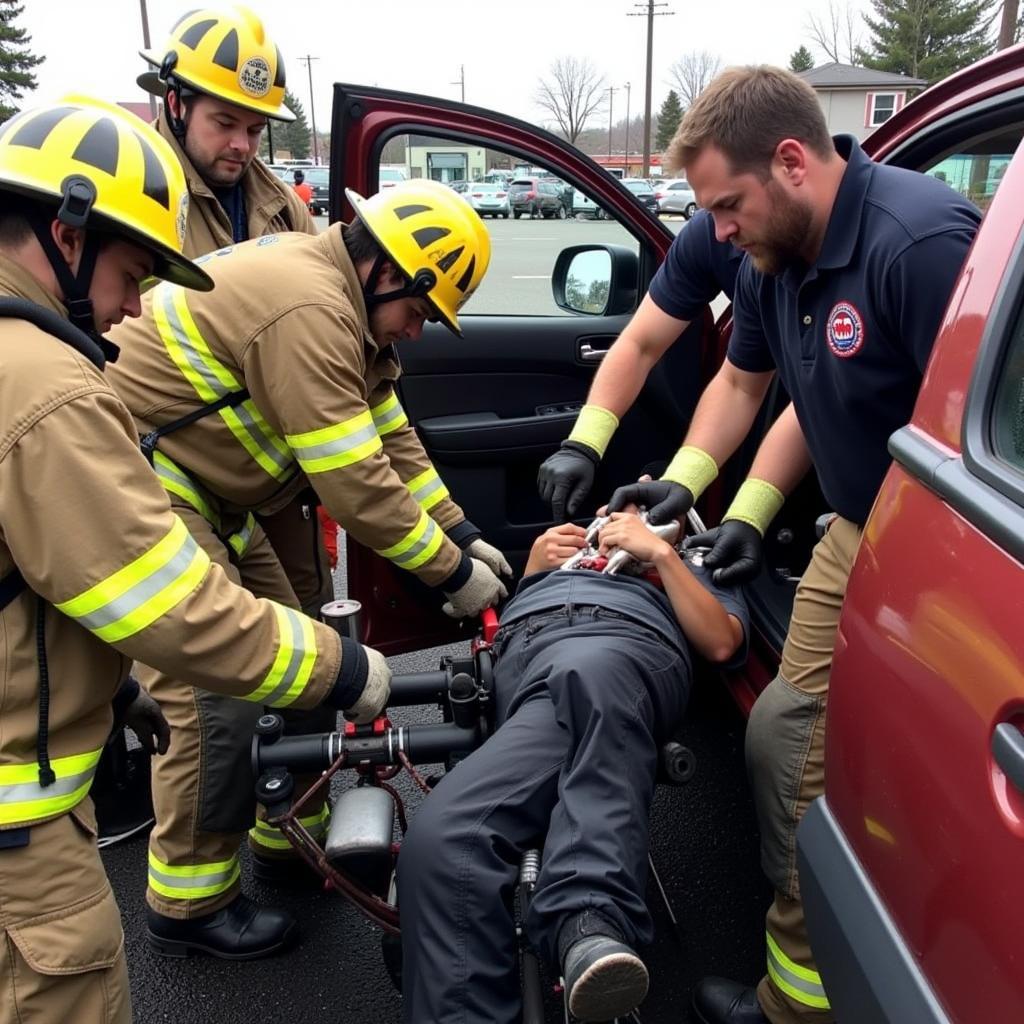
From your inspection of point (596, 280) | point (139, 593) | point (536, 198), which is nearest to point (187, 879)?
point (139, 593)

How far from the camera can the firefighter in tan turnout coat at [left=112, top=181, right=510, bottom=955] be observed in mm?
2312

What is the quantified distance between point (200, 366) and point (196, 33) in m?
1.45

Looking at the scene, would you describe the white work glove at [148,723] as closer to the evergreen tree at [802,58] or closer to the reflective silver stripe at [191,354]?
the reflective silver stripe at [191,354]

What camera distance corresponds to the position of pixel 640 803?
186 cm

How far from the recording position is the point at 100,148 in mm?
1583

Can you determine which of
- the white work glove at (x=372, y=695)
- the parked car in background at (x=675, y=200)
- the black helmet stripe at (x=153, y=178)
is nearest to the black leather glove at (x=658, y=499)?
the white work glove at (x=372, y=695)

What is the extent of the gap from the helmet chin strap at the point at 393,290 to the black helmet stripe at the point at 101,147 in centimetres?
94

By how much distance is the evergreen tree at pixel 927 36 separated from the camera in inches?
1631

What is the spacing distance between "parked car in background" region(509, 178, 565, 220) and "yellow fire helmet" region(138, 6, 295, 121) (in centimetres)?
105

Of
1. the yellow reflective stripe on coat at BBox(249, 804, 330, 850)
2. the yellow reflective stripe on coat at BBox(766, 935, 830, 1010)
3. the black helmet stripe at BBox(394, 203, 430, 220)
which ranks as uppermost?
the black helmet stripe at BBox(394, 203, 430, 220)

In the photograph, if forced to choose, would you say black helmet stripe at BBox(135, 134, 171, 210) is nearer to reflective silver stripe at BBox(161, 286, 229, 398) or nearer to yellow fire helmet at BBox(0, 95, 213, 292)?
yellow fire helmet at BBox(0, 95, 213, 292)

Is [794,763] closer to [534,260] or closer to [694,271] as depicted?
[694,271]

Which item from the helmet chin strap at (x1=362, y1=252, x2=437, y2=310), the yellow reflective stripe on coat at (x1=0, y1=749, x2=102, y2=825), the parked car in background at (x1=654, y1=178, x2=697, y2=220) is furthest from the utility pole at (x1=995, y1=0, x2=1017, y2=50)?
the yellow reflective stripe on coat at (x1=0, y1=749, x2=102, y2=825)

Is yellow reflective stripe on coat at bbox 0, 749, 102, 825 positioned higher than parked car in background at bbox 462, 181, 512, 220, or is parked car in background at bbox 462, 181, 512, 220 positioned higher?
parked car in background at bbox 462, 181, 512, 220
